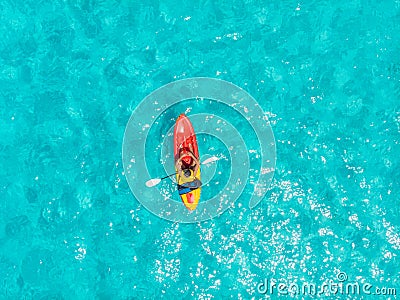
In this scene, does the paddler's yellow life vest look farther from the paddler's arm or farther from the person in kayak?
the paddler's arm

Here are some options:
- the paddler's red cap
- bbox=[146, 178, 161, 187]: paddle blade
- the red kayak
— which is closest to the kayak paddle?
bbox=[146, 178, 161, 187]: paddle blade

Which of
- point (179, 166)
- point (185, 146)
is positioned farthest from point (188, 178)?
point (185, 146)

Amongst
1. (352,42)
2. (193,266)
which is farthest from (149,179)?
(352,42)

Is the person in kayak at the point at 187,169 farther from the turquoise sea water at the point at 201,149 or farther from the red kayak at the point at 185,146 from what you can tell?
the turquoise sea water at the point at 201,149

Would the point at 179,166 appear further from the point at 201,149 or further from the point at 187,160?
the point at 201,149

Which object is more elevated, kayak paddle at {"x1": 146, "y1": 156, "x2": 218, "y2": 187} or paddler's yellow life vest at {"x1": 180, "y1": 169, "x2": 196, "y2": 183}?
kayak paddle at {"x1": 146, "y1": 156, "x2": 218, "y2": 187}

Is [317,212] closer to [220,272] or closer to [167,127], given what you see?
[220,272]

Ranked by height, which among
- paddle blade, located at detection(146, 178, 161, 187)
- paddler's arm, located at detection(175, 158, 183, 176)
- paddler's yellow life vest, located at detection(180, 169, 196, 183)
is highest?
paddler's arm, located at detection(175, 158, 183, 176)

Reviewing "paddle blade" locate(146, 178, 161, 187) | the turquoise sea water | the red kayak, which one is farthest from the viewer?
the turquoise sea water
